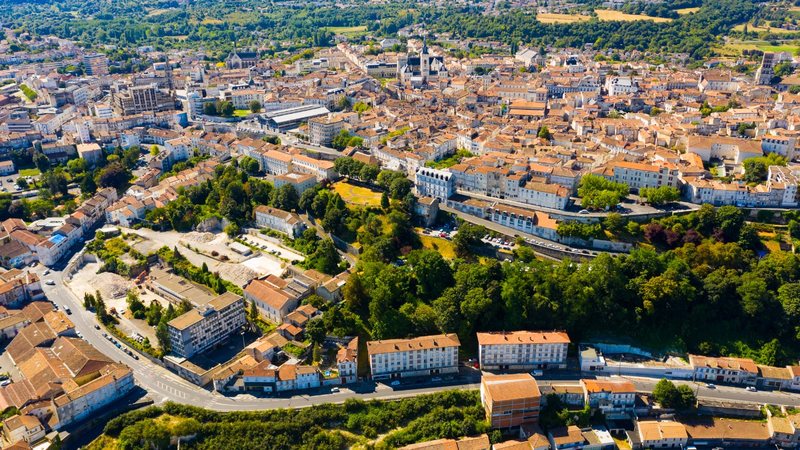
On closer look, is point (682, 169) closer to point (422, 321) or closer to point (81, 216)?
point (422, 321)

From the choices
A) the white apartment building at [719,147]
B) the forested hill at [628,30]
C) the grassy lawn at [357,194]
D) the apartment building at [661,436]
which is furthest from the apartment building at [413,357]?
the forested hill at [628,30]

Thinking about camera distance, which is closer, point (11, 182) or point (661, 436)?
point (661, 436)

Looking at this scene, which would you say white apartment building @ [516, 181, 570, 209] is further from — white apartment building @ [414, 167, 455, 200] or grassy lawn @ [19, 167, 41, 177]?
grassy lawn @ [19, 167, 41, 177]

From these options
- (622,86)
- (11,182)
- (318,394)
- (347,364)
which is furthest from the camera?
(622,86)

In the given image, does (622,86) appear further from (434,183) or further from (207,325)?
(207,325)

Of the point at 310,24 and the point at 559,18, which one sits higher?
the point at 559,18

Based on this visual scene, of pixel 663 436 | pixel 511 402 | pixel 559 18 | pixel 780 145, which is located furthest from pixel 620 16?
pixel 511 402
